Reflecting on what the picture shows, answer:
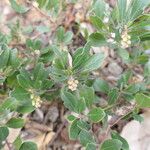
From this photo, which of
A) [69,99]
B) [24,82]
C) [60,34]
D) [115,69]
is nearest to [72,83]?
[69,99]

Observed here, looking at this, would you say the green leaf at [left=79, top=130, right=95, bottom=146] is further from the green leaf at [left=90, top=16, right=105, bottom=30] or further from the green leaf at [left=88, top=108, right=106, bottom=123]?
the green leaf at [left=90, top=16, right=105, bottom=30]

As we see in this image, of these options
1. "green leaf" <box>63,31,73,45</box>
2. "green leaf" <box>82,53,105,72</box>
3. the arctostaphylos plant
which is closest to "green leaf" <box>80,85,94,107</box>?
the arctostaphylos plant

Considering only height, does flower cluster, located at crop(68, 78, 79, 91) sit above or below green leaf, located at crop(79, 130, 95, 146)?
above

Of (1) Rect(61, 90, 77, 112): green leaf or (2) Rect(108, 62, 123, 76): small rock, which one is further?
(2) Rect(108, 62, 123, 76): small rock

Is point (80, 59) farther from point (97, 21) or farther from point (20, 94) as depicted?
point (20, 94)

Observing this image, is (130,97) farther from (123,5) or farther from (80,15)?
(80,15)

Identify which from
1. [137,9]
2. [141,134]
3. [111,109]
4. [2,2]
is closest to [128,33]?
[137,9]

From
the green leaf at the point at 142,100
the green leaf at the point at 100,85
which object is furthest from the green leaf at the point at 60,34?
the green leaf at the point at 142,100
